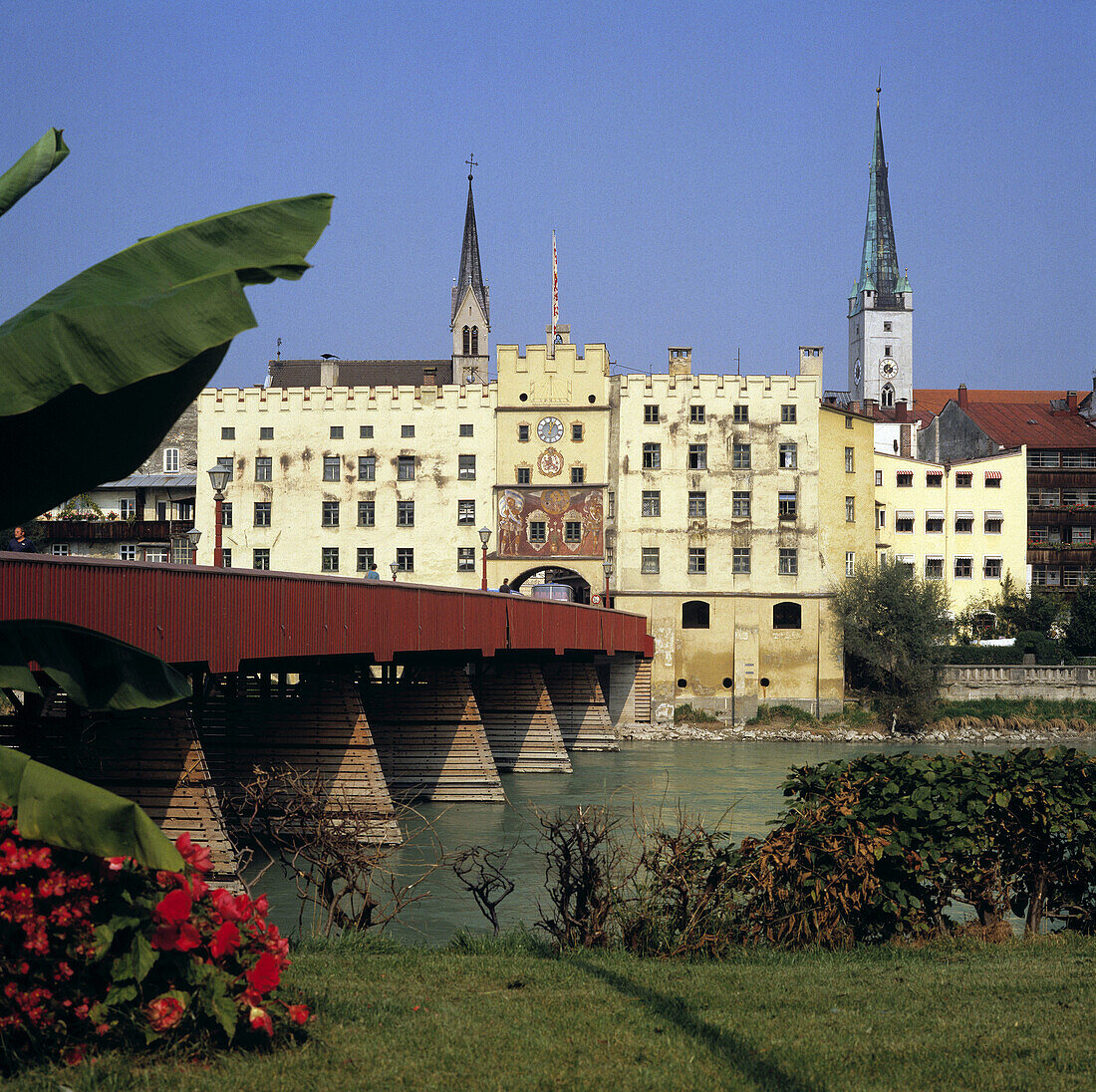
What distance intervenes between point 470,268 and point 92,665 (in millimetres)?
92055

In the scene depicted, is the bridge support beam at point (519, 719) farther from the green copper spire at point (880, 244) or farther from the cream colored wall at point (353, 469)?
the green copper spire at point (880, 244)

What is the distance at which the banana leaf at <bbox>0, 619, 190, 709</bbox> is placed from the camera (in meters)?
7.28

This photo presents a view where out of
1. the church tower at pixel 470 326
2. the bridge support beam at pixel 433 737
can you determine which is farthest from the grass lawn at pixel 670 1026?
the church tower at pixel 470 326

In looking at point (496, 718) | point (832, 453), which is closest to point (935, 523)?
point (832, 453)

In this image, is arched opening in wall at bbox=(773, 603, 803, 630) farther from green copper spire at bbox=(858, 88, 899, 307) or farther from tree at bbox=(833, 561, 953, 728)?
green copper spire at bbox=(858, 88, 899, 307)

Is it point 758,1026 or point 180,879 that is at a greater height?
point 180,879

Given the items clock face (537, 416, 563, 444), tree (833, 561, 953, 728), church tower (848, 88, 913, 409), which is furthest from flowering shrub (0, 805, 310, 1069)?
church tower (848, 88, 913, 409)

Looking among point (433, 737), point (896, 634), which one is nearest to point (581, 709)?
point (896, 634)

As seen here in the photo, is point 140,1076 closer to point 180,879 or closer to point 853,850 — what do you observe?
point 180,879

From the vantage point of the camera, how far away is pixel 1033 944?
33.0 ft

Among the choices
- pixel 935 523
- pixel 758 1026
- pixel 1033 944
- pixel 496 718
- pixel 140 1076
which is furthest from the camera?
pixel 935 523

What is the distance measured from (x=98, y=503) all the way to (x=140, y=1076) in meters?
63.8

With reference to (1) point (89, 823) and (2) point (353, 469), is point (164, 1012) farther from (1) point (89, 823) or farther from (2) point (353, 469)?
(2) point (353, 469)

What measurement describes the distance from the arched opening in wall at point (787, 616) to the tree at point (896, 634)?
58.7 inches
